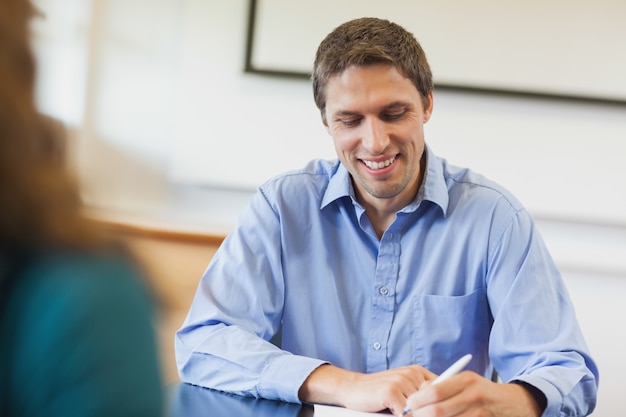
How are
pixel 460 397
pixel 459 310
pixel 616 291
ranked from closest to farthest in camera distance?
pixel 460 397
pixel 459 310
pixel 616 291

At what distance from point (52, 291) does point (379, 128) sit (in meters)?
1.25

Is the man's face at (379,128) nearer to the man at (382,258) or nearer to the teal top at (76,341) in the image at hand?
the man at (382,258)

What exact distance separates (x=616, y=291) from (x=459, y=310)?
955 mm

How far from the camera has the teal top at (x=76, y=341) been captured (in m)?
0.51

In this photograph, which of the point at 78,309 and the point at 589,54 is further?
the point at 589,54

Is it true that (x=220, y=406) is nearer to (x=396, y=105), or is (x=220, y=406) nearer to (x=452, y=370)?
(x=452, y=370)

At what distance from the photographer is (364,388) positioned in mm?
1337

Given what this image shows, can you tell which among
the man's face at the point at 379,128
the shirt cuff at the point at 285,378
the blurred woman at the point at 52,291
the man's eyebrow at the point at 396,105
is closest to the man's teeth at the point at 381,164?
the man's face at the point at 379,128

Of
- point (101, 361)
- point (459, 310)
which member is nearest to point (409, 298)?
Answer: point (459, 310)

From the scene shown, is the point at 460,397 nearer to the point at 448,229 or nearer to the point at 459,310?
the point at 459,310

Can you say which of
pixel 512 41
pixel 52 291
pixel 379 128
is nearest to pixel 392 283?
pixel 379 128

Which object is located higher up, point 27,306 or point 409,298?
point 27,306

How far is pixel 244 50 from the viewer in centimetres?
246

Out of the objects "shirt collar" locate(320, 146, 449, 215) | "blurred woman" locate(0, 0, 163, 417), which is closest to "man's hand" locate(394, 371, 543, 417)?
"shirt collar" locate(320, 146, 449, 215)
